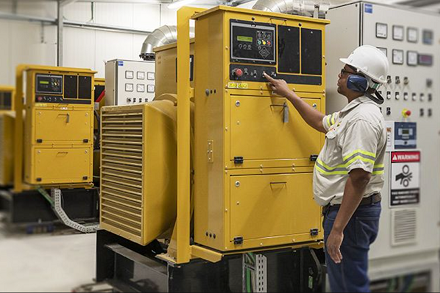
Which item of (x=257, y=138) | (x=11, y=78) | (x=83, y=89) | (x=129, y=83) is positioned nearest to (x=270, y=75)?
(x=257, y=138)

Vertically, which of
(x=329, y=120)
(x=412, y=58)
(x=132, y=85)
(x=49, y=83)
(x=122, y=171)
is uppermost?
(x=132, y=85)

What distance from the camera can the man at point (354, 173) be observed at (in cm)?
264

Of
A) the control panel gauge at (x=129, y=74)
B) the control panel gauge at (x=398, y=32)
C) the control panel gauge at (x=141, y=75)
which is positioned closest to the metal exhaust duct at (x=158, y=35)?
the control panel gauge at (x=398, y=32)

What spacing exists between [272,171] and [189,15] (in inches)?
42.2

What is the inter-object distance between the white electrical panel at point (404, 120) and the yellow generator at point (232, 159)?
8.0 inches

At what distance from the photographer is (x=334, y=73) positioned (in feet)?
11.5

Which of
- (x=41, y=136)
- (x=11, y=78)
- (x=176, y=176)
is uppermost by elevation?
(x=11, y=78)

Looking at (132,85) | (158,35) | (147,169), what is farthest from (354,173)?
(132,85)

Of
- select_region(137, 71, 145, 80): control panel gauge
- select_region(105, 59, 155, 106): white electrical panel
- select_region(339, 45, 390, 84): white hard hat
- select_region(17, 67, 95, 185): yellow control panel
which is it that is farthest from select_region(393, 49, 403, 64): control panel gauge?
select_region(137, 71, 145, 80): control panel gauge

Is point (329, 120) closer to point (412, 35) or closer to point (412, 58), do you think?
point (412, 58)

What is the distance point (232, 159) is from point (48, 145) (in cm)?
105

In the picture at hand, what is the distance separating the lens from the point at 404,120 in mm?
3320

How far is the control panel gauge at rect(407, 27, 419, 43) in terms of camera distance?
2558mm

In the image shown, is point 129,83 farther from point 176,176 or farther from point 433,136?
point 433,136
